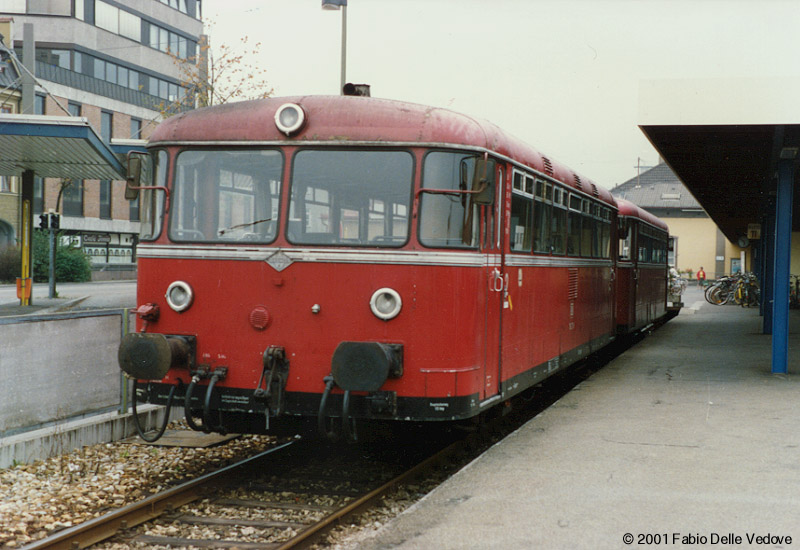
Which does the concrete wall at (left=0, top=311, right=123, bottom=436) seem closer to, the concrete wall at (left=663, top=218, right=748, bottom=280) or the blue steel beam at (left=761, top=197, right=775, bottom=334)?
the blue steel beam at (left=761, top=197, right=775, bottom=334)

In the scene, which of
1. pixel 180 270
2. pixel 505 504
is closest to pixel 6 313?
pixel 180 270

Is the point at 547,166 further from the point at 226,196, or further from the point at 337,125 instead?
the point at 226,196

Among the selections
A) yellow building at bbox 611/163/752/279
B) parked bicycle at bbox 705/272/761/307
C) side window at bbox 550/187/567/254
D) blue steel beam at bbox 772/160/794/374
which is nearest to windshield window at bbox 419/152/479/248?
side window at bbox 550/187/567/254

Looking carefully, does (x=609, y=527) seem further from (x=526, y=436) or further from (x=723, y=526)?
(x=526, y=436)

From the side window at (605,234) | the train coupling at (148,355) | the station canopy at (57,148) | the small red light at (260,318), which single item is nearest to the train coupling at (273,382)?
the small red light at (260,318)

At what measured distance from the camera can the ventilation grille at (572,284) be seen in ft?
35.3

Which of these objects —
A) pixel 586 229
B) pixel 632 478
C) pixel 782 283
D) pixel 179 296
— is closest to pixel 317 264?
pixel 179 296

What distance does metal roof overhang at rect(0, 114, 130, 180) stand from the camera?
16516mm

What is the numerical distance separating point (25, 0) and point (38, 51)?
2696mm

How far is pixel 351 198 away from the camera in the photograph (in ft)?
22.6

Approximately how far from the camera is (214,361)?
23.4ft

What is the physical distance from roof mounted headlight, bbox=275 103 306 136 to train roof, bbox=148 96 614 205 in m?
0.05

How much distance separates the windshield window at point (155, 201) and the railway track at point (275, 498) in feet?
6.46

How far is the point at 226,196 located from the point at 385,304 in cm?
150
